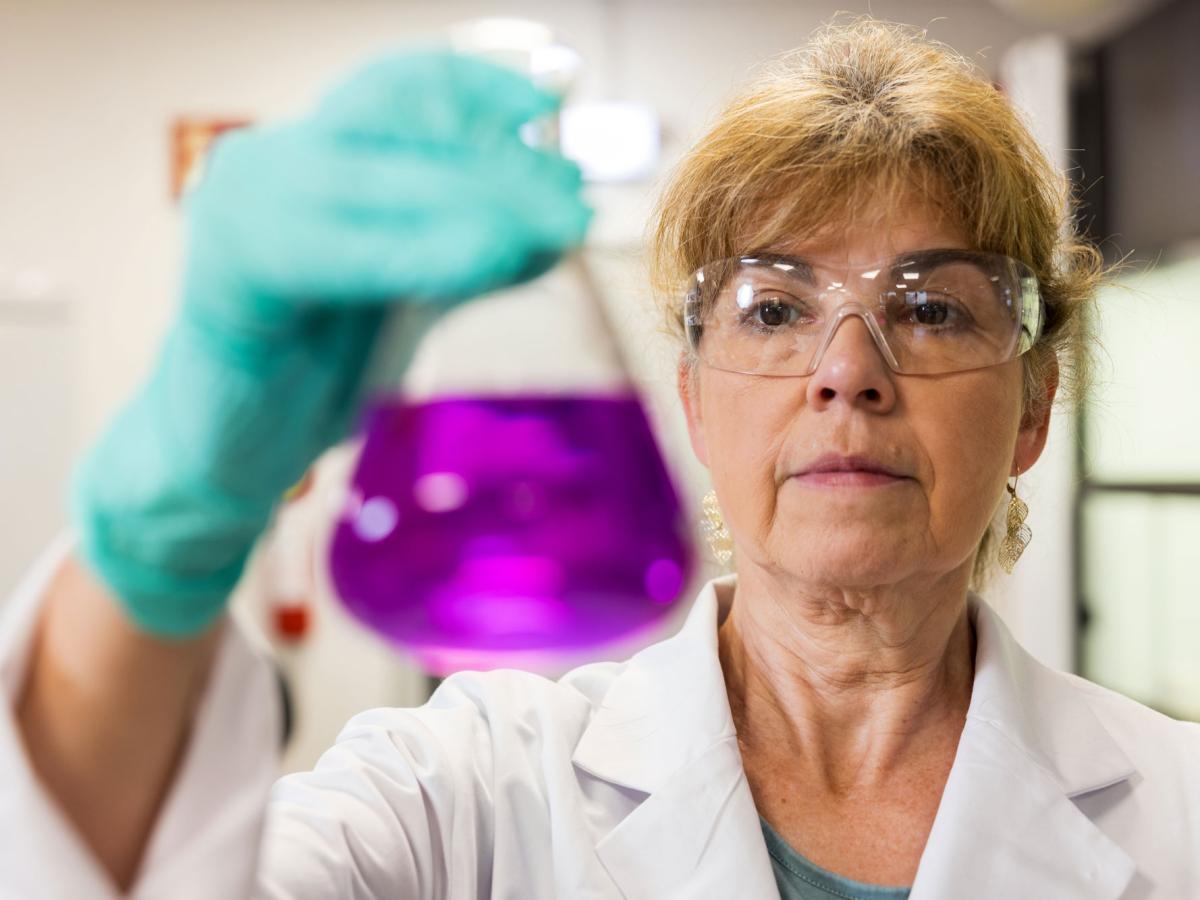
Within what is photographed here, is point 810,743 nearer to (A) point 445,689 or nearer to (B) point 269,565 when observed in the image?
(A) point 445,689

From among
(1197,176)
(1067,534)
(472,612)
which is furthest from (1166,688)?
Result: (472,612)

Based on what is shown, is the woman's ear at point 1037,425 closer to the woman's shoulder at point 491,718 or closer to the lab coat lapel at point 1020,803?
the lab coat lapel at point 1020,803

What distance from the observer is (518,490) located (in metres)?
0.60

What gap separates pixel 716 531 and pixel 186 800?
3.51ft

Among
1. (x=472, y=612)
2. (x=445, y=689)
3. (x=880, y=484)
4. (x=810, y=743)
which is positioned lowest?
(x=810, y=743)

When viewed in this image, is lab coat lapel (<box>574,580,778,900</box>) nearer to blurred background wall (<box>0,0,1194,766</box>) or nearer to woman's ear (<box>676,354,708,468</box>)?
woman's ear (<box>676,354,708,468</box>)

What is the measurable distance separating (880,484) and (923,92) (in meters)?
0.48

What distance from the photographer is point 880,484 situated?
114cm

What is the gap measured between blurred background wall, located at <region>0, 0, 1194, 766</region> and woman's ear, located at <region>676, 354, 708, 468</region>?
232 centimetres

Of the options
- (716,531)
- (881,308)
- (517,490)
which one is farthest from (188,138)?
(517,490)

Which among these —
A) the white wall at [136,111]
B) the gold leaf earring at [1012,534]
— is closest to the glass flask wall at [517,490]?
the gold leaf earring at [1012,534]

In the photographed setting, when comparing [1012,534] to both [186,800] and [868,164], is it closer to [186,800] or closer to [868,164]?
[868,164]

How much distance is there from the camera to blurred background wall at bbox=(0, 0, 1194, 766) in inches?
147

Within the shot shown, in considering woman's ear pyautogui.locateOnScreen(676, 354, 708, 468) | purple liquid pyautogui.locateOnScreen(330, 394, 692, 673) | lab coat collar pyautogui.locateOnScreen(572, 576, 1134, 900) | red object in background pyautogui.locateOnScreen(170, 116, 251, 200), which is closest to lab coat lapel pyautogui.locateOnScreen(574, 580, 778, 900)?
lab coat collar pyautogui.locateOnScreen(572, 576, 1134, 900)
